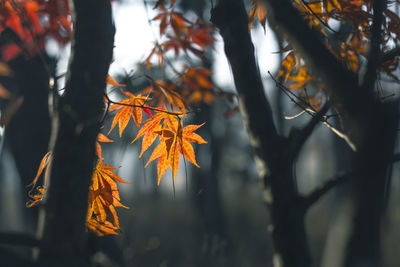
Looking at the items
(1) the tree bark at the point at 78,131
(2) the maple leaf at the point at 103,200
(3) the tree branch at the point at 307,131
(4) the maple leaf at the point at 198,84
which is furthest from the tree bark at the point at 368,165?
(4) the maple leaf at the point at 198,84

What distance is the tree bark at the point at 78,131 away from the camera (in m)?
0.72

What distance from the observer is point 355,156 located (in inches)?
18.4

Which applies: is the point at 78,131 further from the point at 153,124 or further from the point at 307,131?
the point at 307,131

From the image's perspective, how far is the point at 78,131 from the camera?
2.36 feet

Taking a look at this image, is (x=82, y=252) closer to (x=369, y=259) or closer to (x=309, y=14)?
(x=369, y=259)

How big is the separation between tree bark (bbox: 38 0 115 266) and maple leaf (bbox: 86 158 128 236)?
0.46ft

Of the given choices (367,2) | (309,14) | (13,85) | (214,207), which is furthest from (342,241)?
(214,207)

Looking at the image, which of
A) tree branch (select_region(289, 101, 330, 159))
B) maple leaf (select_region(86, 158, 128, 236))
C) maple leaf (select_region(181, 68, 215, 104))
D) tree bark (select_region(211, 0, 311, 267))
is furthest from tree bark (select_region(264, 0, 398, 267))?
maple leaf (select_region(181, 68, 215, 104))

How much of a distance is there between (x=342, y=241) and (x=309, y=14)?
2.34 feet

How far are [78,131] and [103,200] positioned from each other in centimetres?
29

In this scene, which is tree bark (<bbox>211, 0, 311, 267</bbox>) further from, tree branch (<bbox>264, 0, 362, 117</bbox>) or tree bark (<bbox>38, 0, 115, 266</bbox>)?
tree bark (<bbox>38, 0, 115, 266</bbox>)

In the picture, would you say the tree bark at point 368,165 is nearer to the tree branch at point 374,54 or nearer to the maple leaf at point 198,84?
the tree branch at point 374,54

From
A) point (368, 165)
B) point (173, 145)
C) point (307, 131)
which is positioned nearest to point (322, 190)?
point (307, 131)

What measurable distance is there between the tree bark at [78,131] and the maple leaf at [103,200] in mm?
141
